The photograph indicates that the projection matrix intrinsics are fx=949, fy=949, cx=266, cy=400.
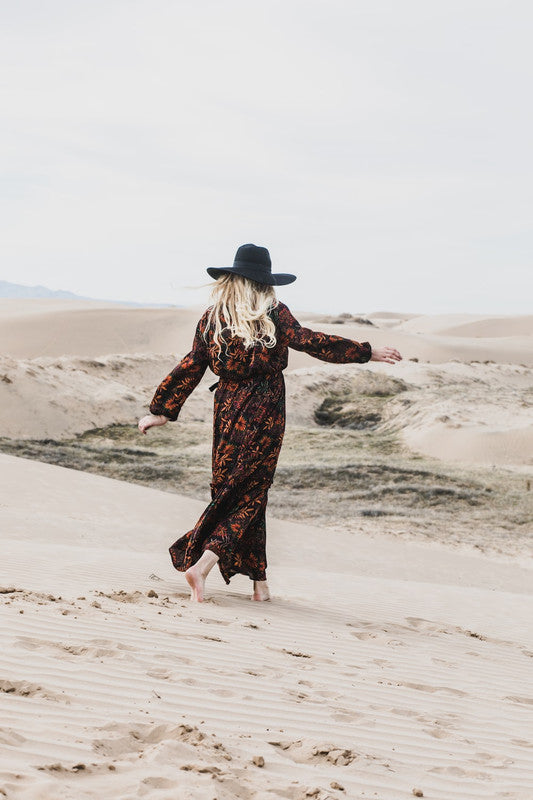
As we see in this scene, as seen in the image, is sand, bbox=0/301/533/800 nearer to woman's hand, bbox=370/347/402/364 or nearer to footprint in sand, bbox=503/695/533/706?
footprint in sand, bbox=503/695/533/706

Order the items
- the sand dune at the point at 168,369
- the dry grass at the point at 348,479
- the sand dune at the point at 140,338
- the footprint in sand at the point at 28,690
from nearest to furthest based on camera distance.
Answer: the footprint in sand at the point at 28,690, the dry grass at the point at 348,479, the sand dune at the point at 168,369, the sand dune at the point at 140,338

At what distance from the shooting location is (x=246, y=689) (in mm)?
3633

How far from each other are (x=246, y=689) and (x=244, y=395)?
2.02 m

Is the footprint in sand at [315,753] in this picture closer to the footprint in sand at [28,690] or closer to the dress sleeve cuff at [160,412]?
the footprint in sand at [28,690]

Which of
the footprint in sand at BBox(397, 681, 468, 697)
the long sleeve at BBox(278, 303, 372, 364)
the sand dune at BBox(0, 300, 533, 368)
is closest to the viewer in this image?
the footprint in sand at BBox(397, 681, 468, 697)

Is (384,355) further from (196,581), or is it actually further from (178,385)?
(196,581)

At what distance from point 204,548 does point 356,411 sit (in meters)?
19.2

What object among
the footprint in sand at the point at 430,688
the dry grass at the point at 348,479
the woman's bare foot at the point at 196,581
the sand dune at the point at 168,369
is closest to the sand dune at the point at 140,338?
the sand dune at the point at 168,369

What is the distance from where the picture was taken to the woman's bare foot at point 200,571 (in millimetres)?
5180

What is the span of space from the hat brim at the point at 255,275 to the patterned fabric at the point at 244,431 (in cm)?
16

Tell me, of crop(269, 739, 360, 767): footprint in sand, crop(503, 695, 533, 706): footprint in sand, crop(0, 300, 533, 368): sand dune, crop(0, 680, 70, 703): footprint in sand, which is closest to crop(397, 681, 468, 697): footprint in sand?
crop(503, 695, 533, 706): footprint in sand

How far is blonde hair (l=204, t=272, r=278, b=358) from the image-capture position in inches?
206

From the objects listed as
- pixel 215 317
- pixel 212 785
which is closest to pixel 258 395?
pixel 215 317

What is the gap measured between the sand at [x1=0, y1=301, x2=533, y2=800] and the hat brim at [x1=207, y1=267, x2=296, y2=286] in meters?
1.83
